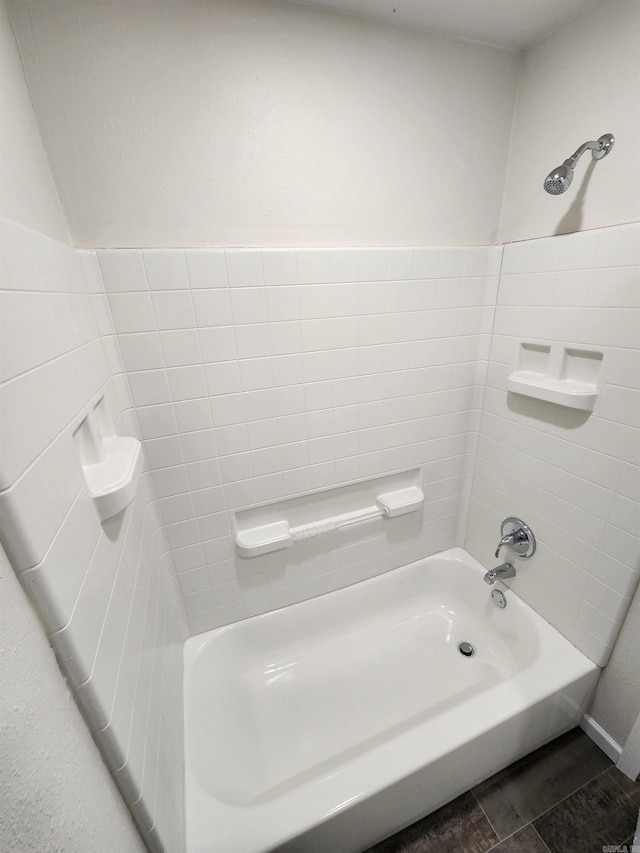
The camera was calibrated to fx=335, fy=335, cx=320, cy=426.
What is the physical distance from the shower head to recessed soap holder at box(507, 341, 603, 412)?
0.44m

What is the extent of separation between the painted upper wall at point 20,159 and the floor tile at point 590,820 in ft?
6.55

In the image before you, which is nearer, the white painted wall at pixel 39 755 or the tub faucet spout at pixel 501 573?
the white painted wall at pixel 39 755

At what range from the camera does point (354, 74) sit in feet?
3.05

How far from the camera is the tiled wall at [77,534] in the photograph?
0.41m

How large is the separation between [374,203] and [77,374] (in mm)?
962

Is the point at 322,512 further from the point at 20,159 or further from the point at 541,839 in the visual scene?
the point at 20,159

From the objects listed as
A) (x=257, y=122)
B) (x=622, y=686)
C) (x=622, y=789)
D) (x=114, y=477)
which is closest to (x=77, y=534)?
(x=114, y=477)

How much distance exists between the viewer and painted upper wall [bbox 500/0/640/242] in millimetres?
854

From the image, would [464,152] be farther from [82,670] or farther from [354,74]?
[82,670]

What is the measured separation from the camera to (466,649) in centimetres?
143

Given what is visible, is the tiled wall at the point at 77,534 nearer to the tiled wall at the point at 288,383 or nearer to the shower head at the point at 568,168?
the tiled wall at the point at 288,383

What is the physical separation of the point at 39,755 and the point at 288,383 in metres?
0.92

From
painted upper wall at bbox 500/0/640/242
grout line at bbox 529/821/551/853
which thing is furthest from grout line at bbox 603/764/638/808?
painted upper wall at bbox 500/0/640/242

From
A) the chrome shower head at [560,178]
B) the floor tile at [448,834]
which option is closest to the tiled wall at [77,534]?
the floor tile at [448,834]
